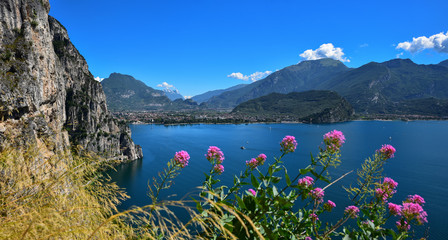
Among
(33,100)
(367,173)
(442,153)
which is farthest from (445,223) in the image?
(33,100)

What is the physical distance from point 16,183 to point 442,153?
80.9 m

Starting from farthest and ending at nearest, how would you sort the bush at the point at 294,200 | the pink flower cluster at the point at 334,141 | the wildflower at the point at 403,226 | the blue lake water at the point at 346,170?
the blue lake water at the point at 346,170, the wildflower at the point at 403,226, the pink flower cluster at the point at 334,141, the bush at the point at 294,200

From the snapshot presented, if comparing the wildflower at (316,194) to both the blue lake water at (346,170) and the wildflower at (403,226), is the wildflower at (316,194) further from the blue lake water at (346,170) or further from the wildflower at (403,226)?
the blue lake water at (346,170)

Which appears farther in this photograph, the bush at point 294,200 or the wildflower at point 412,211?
the wildflower at point 412,211

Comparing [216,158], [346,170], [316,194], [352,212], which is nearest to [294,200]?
[316,194]

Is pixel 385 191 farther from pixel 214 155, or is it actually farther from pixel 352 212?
pixel 214 155

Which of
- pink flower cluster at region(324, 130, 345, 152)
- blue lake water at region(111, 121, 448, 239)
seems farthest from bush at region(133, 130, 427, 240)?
blue lake water at region(111, 121, 448, 239)

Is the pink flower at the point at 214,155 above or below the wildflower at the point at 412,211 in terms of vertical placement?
above

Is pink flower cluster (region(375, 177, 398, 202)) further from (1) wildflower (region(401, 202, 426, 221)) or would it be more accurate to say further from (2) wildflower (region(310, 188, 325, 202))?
(2) wildflower (region(310, 188, 325, 202))

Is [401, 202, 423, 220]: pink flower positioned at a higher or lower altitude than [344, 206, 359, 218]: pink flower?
higher

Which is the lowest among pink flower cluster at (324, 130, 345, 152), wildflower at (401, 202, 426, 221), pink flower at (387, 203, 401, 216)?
pink flower at (387, 203, 401, 216)

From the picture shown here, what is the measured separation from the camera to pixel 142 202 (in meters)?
29.6

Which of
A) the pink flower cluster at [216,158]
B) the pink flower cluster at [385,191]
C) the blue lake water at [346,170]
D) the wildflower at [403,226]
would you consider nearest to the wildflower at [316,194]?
the pink flower cluster at [385,191]

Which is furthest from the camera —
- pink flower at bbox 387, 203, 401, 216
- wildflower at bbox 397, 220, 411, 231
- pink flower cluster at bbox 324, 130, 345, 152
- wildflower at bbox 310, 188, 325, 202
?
pink flower at bbox 387, 203, 401, 216
